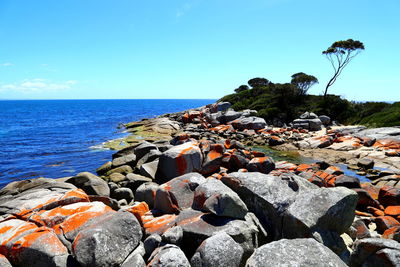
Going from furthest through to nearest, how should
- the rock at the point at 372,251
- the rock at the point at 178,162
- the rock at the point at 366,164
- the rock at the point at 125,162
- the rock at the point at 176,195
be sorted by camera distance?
1. the rock at the point at 366,164
2. the rock at the point at 125,162
3. the rock at the point at 178,162
4. the rock at the point at 176,195
5. the rock at the point at 372,251

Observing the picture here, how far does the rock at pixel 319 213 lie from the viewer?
659 centimetres

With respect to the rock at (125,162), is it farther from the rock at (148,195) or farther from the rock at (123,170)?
the rock at (148,195)

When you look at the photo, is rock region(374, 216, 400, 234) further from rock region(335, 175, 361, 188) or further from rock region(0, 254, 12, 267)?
rock region(0, 254, 12, 267)

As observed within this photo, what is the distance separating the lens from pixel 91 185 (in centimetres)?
1145

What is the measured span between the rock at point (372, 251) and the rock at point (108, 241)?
17.4 feet

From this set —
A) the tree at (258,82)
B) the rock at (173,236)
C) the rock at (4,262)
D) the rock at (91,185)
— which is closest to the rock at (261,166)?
the rock at (91,185)

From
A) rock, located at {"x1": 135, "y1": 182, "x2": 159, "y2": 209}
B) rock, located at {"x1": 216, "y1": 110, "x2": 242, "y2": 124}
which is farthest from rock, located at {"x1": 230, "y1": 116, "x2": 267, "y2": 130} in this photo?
rock, located at {"x1": 135, "y1": 182, "x2": 159, "y2": 209}

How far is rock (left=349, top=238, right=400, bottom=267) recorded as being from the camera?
570cm

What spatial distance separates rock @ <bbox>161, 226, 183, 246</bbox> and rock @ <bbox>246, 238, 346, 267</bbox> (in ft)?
5.99

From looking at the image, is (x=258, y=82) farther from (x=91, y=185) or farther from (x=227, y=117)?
(x=91, y=185)

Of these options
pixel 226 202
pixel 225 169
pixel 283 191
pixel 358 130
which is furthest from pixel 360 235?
pixel 358 130

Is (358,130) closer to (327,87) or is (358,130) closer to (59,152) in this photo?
(327,87)

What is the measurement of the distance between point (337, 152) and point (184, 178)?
1878 cm

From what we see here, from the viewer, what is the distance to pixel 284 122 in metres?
41.6
